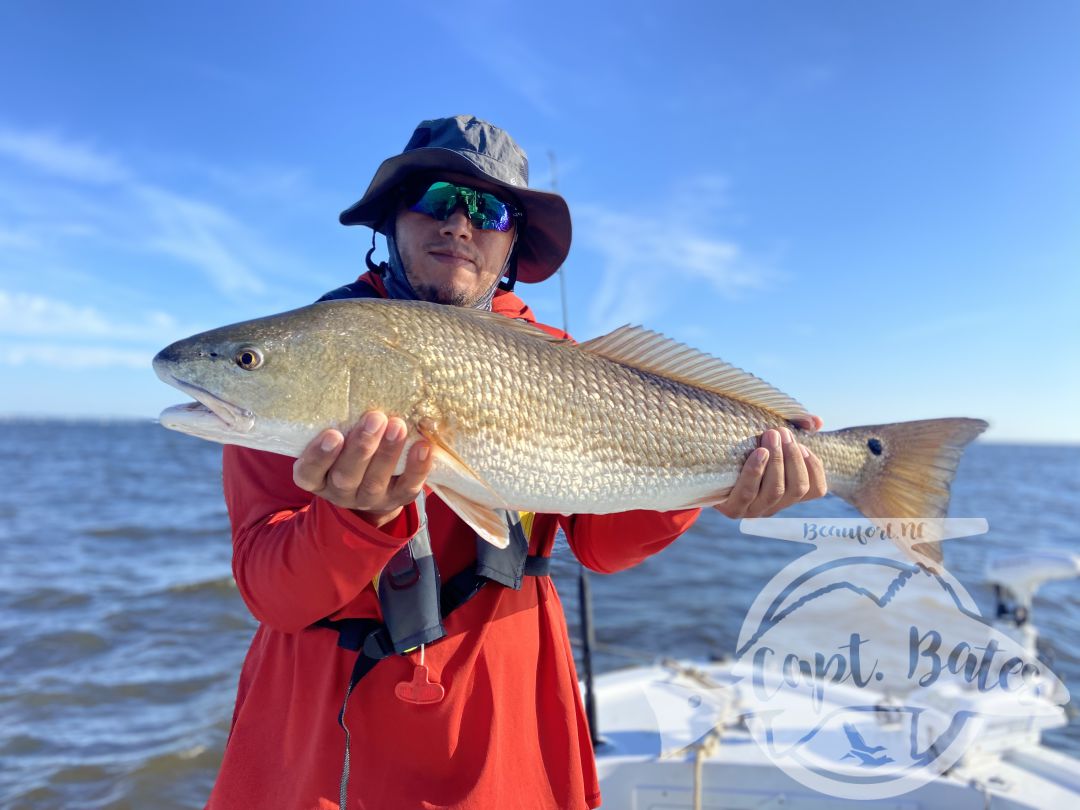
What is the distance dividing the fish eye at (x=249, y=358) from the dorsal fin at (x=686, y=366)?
124cm

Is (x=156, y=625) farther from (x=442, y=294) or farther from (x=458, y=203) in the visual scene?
(x=458, y=203)

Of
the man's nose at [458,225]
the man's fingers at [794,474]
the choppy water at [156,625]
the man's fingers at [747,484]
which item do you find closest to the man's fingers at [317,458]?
the man's nose at [458,225]

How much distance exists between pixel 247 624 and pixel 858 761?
27.3ft

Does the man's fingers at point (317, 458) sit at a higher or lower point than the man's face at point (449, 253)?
lower

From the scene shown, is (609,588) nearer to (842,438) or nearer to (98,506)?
(842,438)

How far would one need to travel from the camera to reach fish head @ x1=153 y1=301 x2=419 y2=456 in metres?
2.26

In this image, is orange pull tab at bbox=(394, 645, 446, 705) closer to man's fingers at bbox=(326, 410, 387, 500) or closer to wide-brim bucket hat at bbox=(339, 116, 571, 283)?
man's fingers at bbox=(326, 410, 387, 500)

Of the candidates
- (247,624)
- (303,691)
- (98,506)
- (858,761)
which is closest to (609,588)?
(247,624)

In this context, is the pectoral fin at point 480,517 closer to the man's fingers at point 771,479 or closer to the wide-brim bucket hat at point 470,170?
the man's fingers at point 771,479

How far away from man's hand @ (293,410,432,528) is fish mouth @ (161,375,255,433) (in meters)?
0.27

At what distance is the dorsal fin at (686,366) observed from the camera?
2.82 metres

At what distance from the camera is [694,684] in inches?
226

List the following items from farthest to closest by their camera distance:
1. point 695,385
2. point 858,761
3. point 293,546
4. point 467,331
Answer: point 858,761
point 695,385
point 467,331
point 293,546

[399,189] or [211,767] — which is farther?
[211,767]
